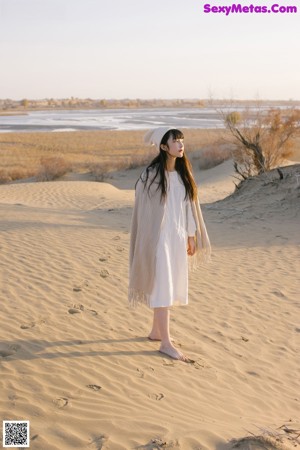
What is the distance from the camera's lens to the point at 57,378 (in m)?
4.43

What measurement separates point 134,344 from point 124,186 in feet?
58.5

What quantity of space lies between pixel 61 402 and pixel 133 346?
4.65ft

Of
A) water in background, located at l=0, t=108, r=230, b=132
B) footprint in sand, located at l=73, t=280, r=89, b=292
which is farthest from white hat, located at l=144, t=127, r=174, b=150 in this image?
water in background, located at l=0, t=108, r=230, b=132

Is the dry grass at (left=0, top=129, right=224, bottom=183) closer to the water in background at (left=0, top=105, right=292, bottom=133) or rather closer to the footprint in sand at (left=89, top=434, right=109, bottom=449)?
the water in background at (left=0, top=105, right=292, bottom=133)

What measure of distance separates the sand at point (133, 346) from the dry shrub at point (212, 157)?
1533 cm

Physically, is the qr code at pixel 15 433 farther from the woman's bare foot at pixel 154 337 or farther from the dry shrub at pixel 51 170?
the dry shrub at pixel 51 170

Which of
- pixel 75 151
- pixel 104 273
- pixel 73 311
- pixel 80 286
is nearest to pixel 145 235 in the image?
pixel 73 311

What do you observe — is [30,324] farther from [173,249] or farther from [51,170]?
[51,170]

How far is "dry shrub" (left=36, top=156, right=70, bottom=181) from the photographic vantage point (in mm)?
22906

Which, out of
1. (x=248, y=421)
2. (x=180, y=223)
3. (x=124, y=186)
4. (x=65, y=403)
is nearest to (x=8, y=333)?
(x=65, y=403)

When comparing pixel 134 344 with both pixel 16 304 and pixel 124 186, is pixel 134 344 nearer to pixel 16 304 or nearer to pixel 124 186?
pixel 16 304

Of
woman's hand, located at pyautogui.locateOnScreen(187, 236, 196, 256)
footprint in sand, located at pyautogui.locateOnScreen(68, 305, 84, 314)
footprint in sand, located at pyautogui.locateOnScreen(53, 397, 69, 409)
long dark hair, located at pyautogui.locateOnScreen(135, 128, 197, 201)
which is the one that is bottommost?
footprint in sand, located at pyautogui.locateOnScreen(68, 305, 84, 314)

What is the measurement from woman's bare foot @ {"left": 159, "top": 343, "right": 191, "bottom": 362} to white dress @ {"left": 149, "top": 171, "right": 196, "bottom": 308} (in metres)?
0.46

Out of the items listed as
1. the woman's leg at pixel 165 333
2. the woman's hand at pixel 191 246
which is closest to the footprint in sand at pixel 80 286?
the woman's leg at pixel 165 333
